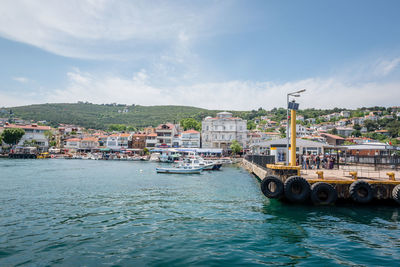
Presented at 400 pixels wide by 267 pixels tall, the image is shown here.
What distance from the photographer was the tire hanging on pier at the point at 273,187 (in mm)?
14656

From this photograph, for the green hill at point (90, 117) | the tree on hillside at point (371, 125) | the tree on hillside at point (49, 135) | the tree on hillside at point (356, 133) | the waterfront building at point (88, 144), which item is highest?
the green hill at point (90, 117)

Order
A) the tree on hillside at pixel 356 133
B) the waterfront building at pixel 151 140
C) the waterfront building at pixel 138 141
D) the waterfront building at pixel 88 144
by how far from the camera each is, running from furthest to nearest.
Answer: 1. the tree on hillside at pixel 356 133
2. the waterfront building at pixel 88 144
3. the waterfront building at pixel 138 141
4. the waterfront building at pixel 151 140

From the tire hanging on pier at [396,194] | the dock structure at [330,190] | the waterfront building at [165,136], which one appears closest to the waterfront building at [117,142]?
the waterfront building at [165,136]

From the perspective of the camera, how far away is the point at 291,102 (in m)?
16.5

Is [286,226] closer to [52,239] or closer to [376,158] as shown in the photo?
[52,239]

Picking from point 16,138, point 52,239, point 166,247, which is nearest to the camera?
point 166,247

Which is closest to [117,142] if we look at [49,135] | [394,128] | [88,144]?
[88,144]

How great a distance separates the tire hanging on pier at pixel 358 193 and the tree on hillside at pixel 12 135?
Answer: 10028cm

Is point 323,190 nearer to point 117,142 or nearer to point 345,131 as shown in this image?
point 117,142

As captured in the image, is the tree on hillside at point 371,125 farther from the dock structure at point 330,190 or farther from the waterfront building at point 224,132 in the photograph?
the dock structure at point 330,190

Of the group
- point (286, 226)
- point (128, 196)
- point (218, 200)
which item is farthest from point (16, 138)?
point (286, 226)

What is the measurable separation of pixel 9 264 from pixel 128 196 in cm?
1137

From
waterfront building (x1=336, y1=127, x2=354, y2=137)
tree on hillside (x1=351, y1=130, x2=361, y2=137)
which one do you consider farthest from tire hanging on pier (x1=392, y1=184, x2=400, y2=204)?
waterfront building (x1=336, y1=127, x2=354, y2=137)

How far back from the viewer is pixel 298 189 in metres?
14.7
